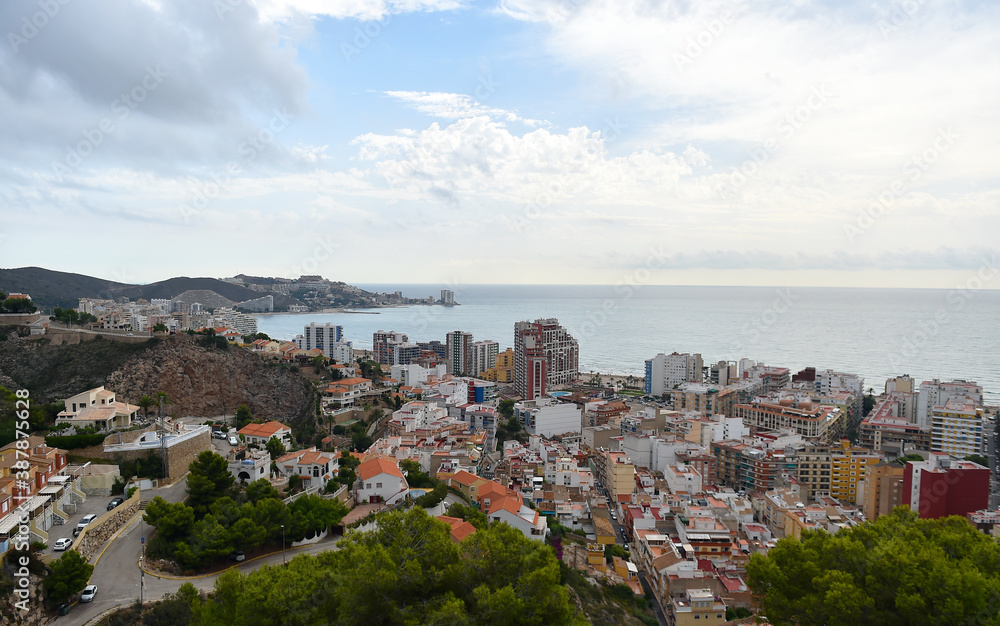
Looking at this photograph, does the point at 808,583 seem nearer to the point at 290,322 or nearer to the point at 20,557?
the point at 20,557

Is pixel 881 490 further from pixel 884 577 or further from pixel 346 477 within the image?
pixel 346 477

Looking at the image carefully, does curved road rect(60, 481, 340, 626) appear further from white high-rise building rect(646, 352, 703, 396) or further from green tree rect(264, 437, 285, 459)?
white high-rise building rect(646, 352, 703, 396)

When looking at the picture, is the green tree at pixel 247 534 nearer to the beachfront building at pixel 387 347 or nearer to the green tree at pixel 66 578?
the green tree at pixel 66 578

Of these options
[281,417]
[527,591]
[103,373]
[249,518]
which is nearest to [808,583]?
[527,591]

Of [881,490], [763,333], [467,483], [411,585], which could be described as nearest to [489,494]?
[467,483]

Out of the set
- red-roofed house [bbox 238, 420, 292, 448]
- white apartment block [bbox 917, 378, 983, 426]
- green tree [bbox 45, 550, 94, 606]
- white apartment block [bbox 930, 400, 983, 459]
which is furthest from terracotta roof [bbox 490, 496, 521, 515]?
white apartment block [bbox 917, 378, 983, 426]

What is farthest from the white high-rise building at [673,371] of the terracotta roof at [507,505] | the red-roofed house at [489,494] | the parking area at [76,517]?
the parking area at [76,517]
